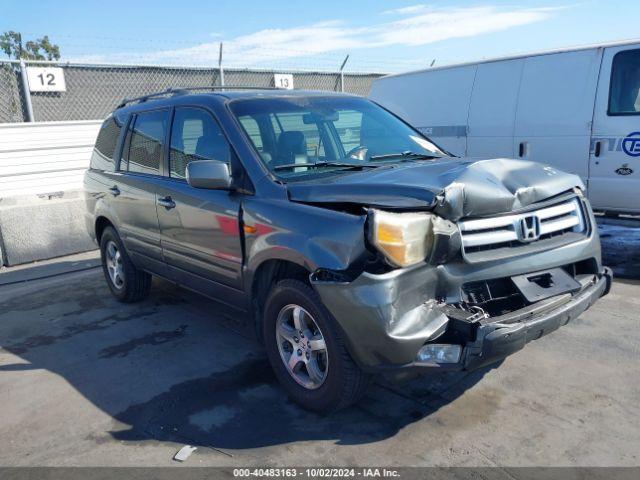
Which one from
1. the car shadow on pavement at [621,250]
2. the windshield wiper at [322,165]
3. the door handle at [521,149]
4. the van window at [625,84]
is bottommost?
the car shadow on pavement at [621,250]

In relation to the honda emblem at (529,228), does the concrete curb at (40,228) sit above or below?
below

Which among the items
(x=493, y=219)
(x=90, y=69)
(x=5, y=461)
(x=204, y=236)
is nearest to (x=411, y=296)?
(x=493, y=219)

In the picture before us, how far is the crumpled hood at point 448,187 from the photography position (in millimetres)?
3084

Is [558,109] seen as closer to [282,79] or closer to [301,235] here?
[301,235]

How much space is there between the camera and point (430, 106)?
8.74 m

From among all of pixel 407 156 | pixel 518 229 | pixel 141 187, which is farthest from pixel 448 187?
pixel 141 187

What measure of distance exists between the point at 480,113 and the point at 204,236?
5089 millimetres

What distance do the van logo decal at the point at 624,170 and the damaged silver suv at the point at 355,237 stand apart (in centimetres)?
344

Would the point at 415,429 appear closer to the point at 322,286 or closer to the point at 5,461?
the point at 322,286

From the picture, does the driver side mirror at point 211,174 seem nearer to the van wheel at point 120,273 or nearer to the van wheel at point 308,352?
the van wheel at point 308,352

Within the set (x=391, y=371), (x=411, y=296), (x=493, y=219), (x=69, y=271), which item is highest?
(x=493, y=219)

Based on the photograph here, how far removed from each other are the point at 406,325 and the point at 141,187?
305 cm

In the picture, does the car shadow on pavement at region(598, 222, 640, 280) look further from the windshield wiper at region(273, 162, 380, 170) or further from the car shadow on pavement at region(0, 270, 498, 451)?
the windshield wiper at region(273, 162, 380, 170)

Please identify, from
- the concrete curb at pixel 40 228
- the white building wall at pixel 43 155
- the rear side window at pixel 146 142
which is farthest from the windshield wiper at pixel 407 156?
the white building wall at pixel 43 155
